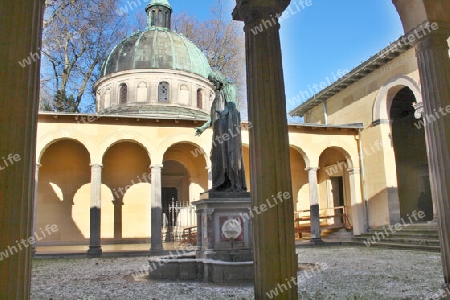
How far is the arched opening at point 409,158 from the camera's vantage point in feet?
64.6

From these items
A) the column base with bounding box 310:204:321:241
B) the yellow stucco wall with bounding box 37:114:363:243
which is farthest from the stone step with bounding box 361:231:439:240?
the yellow stucco wall with bounding box 37:114:363:243

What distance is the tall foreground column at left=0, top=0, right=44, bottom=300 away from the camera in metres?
2.80

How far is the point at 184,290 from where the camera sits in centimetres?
616

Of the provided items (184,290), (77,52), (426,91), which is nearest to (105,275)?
(184,290)

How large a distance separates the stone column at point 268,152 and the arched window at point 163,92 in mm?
20609

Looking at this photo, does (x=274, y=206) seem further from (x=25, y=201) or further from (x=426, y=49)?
(x=426, y=49)

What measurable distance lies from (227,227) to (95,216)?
997 cm

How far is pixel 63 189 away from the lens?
1958 cm

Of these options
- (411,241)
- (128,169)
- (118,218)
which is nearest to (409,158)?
(411,241)

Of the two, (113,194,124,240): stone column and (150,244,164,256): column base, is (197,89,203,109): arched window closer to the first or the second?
(113,194,124,240): stone column

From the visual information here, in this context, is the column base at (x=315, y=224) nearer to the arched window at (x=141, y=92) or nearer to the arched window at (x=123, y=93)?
the arched window at (x=141, y=92)

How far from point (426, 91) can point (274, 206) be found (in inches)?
125

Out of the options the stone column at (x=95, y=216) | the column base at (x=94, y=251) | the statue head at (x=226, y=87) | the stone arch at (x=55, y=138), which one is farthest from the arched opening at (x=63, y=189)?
the statue head at (x=226, y=87)

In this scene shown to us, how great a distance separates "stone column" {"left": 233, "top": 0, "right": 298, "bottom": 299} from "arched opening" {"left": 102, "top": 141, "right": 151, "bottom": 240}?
1698cm
